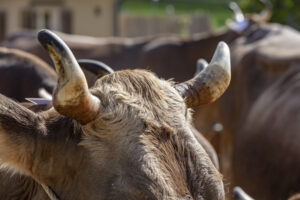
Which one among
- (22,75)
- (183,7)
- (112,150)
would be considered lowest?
(183,7)

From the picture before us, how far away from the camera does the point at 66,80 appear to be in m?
3.29

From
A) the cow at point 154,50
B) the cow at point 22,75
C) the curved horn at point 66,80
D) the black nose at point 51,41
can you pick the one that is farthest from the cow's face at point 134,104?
the cow at point 154,50

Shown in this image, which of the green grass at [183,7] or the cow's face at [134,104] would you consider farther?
the green grass at [183,7]

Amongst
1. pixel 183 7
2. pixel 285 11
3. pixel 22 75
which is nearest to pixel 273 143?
pixel 22 75

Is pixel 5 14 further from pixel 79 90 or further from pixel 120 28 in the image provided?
pixel 79 90

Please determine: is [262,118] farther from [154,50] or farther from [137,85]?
[154,50]

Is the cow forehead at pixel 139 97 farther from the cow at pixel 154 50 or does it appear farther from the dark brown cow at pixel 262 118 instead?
the cow at pixel 154 50

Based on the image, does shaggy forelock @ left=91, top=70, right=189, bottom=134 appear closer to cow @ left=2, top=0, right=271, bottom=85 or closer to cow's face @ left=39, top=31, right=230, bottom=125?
cow's face @ left=39, top=31, right=230, bottom=125

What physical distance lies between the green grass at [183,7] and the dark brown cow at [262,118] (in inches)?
1070

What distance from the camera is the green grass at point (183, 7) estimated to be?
40.1m

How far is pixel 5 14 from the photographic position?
26453mm

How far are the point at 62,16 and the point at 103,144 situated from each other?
23379 millimetres

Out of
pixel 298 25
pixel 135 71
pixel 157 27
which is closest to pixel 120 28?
pixel 157 27

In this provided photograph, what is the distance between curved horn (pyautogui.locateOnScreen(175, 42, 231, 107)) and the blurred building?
71.9 feet
